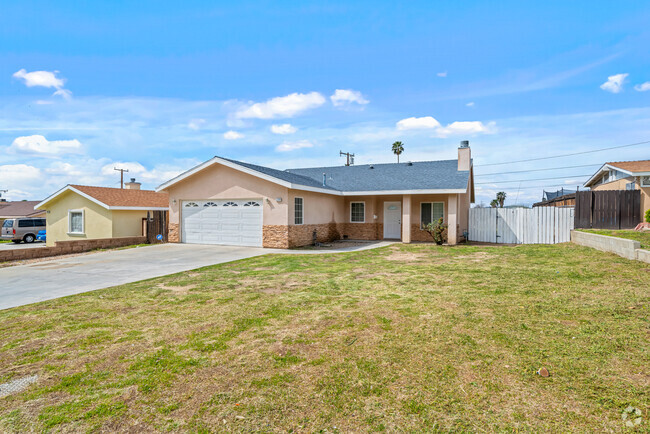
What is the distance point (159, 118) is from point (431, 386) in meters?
17.9

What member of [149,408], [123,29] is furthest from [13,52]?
[149,408]

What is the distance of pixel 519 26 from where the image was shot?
12.1 m

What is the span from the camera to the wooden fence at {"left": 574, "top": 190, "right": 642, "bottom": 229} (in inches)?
616

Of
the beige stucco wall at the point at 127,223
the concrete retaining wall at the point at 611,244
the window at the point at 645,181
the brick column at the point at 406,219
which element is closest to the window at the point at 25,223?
the beige stucco wall at the point at 127,223

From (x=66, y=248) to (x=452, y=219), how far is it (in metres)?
17.8

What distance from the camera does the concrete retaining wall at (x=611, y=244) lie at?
28.6 ft

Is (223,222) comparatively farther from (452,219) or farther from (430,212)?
(452,219)

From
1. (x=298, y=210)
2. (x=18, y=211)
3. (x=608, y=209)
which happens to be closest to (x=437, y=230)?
(x=298, y=210)

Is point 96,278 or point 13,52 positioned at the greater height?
point 13,52

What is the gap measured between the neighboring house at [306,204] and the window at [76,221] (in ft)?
21.1

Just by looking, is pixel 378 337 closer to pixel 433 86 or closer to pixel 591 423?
pixel 591 423

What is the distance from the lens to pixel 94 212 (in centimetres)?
1889

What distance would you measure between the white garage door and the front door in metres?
7.66

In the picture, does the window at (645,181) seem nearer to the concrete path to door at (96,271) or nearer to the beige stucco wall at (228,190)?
the beige stucco wall at (228,190)
